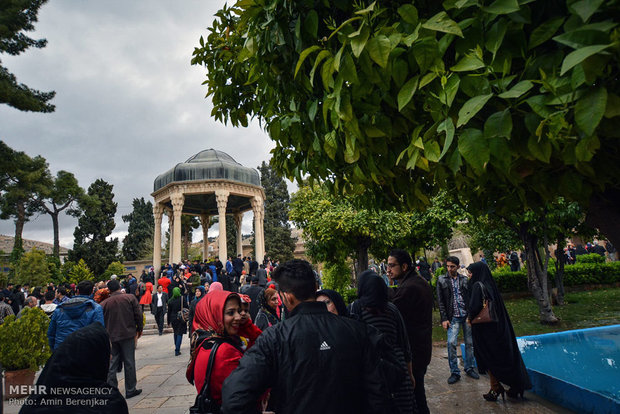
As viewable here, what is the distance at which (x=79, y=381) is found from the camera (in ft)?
7.34

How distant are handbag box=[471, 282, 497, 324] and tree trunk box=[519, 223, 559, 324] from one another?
5.61 m

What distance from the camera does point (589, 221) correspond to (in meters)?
2.59

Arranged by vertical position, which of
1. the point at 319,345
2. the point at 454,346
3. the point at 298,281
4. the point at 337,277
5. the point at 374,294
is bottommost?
the point at 454,346

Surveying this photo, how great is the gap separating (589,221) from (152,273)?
2279 centimetres

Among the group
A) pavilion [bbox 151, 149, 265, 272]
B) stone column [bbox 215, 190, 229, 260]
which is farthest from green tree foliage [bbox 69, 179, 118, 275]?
stone column [bbox 215, 190, 229, 260]

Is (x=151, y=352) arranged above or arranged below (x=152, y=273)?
below

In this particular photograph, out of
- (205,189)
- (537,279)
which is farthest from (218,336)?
(205,189)

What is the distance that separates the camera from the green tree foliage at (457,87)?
119 cm

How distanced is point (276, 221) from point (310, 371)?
4049 cm

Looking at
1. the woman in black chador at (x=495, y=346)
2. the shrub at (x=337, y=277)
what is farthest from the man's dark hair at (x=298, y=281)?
the shrub at (x=337, y=277)

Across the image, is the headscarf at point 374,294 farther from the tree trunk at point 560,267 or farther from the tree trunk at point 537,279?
the tree trunk at point 560,267

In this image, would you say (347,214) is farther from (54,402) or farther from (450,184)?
(54,402)

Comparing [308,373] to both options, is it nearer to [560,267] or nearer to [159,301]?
[159,301]

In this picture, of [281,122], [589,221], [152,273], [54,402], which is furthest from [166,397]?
[152,273]
